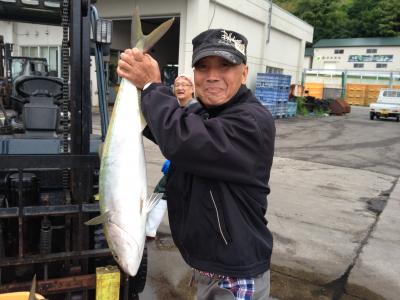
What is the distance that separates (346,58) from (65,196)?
2342 inches

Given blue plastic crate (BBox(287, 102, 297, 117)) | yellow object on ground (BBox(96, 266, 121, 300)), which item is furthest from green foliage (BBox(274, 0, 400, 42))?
yellow object on ground (BBox(96, 266, 121, 300))

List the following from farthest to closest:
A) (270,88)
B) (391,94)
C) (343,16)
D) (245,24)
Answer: (343,16) < (391,94) < (270,88) < (245,24)

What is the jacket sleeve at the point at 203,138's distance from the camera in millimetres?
1594

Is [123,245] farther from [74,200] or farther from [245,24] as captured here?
[245,24]

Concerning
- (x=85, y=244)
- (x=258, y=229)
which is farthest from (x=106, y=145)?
(x=85, y=244)

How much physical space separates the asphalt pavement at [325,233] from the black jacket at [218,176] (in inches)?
82.7

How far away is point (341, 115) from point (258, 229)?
91.0 feet

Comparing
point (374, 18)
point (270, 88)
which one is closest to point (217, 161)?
point (270, 88)

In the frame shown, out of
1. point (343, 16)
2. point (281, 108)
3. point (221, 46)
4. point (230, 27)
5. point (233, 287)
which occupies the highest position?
point (343, 16)

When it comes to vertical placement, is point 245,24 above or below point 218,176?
above

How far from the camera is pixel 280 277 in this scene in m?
4.26

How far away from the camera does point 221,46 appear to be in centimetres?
174

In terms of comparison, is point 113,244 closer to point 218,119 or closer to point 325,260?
point 218,119

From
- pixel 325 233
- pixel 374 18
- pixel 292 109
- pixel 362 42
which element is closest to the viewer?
pixel 325 233
